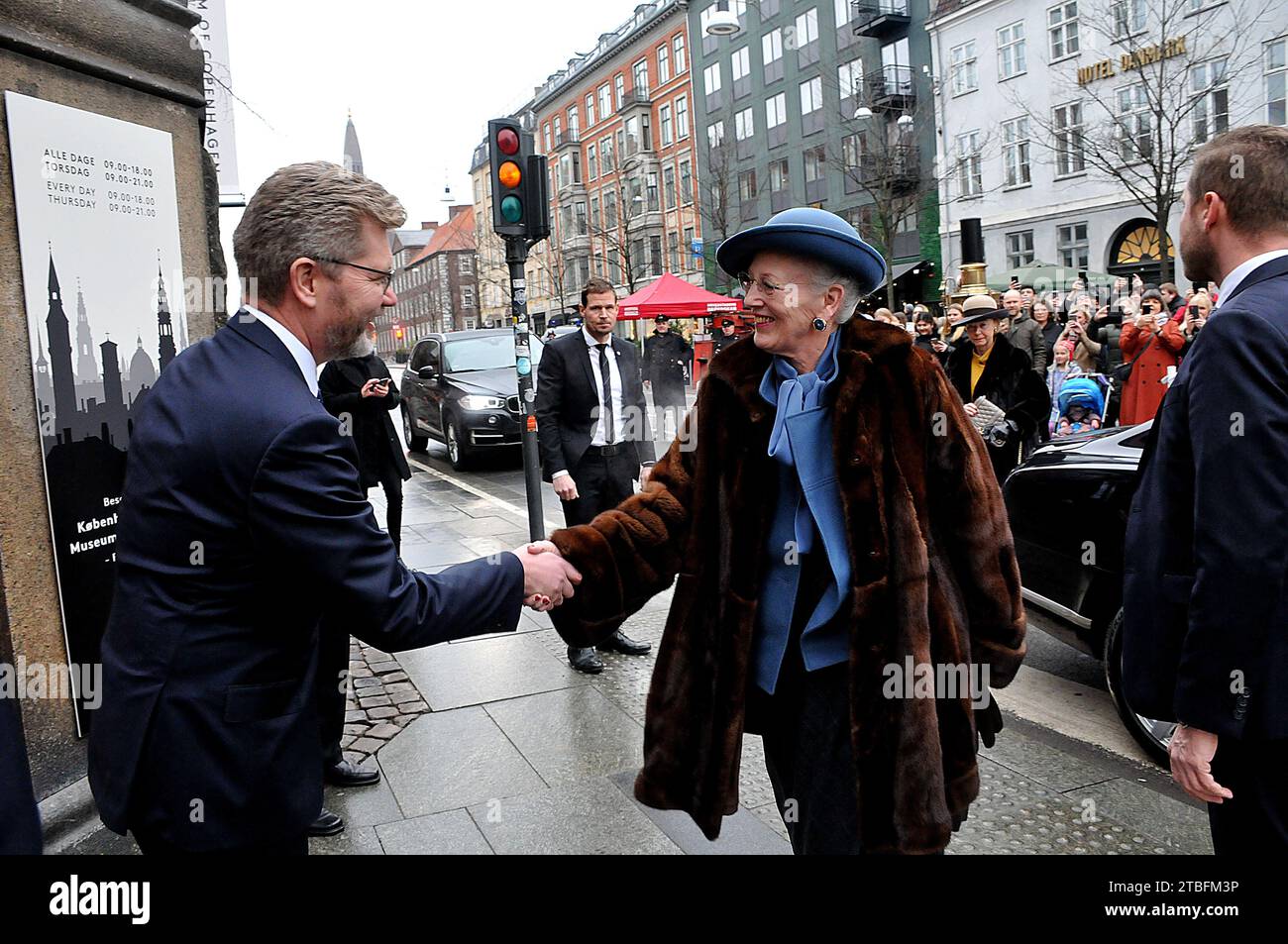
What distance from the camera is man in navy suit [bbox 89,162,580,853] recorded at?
1947mm

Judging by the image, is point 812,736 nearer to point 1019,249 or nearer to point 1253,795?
point 1253,795

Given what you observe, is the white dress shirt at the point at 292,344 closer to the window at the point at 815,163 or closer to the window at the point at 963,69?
the window at the point at 963,69

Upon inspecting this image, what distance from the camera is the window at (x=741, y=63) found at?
4838cm

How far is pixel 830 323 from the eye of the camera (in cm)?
262

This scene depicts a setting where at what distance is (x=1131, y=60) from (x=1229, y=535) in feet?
91.2

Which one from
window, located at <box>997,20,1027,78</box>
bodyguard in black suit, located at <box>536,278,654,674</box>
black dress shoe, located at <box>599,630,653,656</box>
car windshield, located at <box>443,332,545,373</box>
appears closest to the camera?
black dress shoe, located at <box>599,630,653,656</box>

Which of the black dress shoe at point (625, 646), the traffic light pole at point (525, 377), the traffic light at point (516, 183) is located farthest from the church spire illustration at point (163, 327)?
the traffic light at point (516, 183)

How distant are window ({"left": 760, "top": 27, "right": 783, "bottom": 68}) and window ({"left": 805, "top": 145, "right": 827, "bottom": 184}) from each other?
5542mm

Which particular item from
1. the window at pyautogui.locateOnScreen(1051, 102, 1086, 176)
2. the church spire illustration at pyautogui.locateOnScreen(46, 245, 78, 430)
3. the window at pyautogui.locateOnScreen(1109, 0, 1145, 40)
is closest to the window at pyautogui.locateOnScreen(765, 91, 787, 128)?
the window at pyautogui.locateOnScreen(1051, 102, 1086, 176)

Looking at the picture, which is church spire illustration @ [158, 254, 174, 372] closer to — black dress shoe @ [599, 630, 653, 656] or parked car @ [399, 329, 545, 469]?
black dress shoe @ [599, 630, 653, 656]

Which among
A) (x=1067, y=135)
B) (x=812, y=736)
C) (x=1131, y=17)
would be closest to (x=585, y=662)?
(x=812, y=736)

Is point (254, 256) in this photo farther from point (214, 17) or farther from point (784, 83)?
point (784, 83)

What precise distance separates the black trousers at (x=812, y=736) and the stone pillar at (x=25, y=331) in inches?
97.9

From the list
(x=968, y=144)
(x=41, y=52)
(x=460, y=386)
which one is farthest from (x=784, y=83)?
(x=41, y=52)
